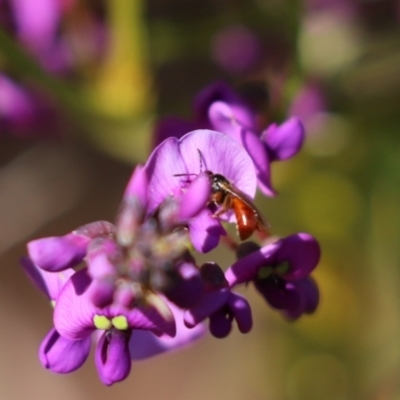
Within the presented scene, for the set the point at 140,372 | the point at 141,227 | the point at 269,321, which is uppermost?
the point at 141,227

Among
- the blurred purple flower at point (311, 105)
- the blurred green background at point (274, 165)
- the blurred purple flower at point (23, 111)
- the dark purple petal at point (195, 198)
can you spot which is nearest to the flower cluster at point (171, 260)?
the dark purple petal at point (195, 198)

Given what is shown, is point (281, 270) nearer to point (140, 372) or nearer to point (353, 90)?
point (353, 90)

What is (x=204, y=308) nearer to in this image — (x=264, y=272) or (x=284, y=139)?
(x=264, y=272)

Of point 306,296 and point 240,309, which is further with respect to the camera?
point 306,296

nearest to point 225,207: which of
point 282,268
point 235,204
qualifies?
point 235,204

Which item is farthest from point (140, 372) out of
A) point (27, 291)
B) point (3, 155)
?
point (3, 155)

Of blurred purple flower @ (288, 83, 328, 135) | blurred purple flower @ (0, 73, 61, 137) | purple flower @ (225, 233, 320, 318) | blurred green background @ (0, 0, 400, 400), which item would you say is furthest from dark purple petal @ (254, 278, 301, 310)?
blurred purple flower @ (0, 73, 61, 137)
